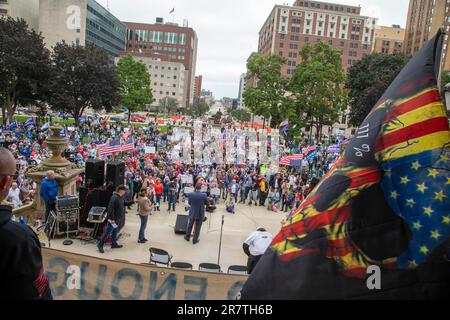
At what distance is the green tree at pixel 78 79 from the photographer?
43875mm

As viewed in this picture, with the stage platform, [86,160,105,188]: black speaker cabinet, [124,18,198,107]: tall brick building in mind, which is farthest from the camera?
[124,18,198,107]: tall brick building

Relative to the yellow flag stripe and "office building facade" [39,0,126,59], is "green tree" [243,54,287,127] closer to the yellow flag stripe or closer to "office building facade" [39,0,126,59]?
the yellow flag stripe

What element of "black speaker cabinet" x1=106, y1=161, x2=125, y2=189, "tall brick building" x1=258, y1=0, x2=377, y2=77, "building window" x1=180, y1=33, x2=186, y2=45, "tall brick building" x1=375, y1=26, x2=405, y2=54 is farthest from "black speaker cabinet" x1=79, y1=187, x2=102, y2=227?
"building window" x1=180, y1=33, x2=186, y2=45

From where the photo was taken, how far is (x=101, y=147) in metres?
19.2

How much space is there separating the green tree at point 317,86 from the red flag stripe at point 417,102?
4051 cm

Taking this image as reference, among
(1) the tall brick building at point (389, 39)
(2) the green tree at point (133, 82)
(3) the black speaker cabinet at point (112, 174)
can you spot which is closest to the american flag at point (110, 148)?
(3) the black speaker cabinet at point (112, 174)

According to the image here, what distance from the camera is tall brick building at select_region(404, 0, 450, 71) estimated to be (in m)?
96.6

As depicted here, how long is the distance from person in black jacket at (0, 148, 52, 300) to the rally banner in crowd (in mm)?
3636

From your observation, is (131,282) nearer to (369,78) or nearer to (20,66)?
(20,66)

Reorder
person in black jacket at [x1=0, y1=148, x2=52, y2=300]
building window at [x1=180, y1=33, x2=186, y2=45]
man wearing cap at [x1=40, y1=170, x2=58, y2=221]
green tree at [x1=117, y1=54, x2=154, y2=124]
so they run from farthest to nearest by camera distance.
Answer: building window at [x1=180, y1=33, x2=186, y2=45], green tree at [x1=117, y1=54, x2=154, y2=124], man wearing cap at [x1=40, y1=170, x2=58, y2=221], person in black jacket at [x1=0, y1=148, x2=52, y2=300]

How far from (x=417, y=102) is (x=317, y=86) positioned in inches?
1654

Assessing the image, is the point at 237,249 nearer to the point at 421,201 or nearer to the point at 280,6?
the point at 421,201
